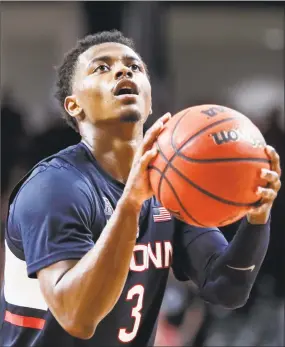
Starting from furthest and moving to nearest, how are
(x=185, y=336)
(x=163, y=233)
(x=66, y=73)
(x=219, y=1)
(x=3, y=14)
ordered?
(x=3, y=14) < (x=219, y=1) < (x=185, y=336) < (x=66, y=73) < (x=163, y=233)

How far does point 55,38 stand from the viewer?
28.1 ft

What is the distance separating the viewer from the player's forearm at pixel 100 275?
1.98 m

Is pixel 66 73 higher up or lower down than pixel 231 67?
higher up

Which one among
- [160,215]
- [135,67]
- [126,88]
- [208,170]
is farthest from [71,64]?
[208,170]

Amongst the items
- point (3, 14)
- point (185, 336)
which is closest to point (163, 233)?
point (185, 336)

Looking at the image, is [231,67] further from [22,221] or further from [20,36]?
[22,221]

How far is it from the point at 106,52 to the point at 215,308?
249 cm

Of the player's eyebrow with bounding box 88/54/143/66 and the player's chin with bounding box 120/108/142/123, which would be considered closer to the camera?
the player's chin with bounding box 120/108/142/123

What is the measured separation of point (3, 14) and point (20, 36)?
37.6 inches

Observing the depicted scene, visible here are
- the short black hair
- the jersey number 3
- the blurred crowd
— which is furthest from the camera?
the blurred crowd

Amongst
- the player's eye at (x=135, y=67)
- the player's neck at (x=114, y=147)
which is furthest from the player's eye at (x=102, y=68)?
the player's neck at (x=114, y=147)

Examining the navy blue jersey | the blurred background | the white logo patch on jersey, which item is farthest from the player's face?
the blurred background

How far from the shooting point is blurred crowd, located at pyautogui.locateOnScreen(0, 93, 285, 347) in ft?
14.4

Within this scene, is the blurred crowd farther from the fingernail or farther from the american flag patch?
the fingernail
